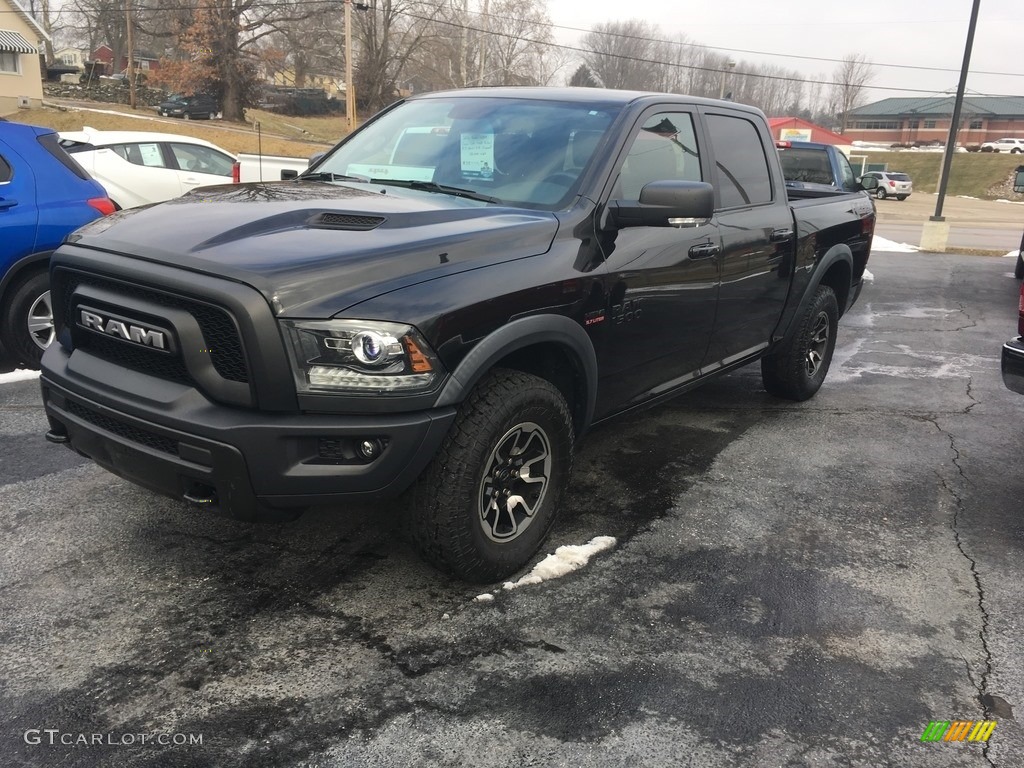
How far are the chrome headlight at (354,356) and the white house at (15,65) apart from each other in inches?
1883

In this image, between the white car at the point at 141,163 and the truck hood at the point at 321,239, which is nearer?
the truck hood at the point at 321,239

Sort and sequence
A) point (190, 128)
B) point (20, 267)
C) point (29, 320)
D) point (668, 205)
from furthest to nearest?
point (190, 128)
point (29, 320)
point (20, 267)
point (668, 205)

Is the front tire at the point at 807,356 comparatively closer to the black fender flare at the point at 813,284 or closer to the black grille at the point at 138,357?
the black fender flare at the point at 813,284

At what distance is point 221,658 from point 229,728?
0.36 metres

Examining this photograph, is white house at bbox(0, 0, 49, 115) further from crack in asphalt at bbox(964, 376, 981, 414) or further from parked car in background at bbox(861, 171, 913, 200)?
crack in asphalt at bbox(964, 376, 981, 414)

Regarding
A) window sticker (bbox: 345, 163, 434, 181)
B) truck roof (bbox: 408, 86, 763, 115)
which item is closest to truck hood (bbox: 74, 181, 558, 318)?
window sticker (bbox: 345, 163, 434, 181)

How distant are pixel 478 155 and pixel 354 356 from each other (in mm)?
1642

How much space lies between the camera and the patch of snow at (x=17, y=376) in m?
5.80

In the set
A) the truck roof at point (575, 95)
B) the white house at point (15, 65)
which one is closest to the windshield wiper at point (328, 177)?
the truck roof at point (575, 95)

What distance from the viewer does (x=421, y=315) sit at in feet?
9.02

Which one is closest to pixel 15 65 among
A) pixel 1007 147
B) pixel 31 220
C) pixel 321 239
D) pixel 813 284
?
pixel 31 220

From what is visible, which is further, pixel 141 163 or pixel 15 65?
pixel 15 65

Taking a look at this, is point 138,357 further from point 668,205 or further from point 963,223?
point 963,223

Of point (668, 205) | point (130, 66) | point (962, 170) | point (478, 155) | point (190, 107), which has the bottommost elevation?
point (668, 205)
